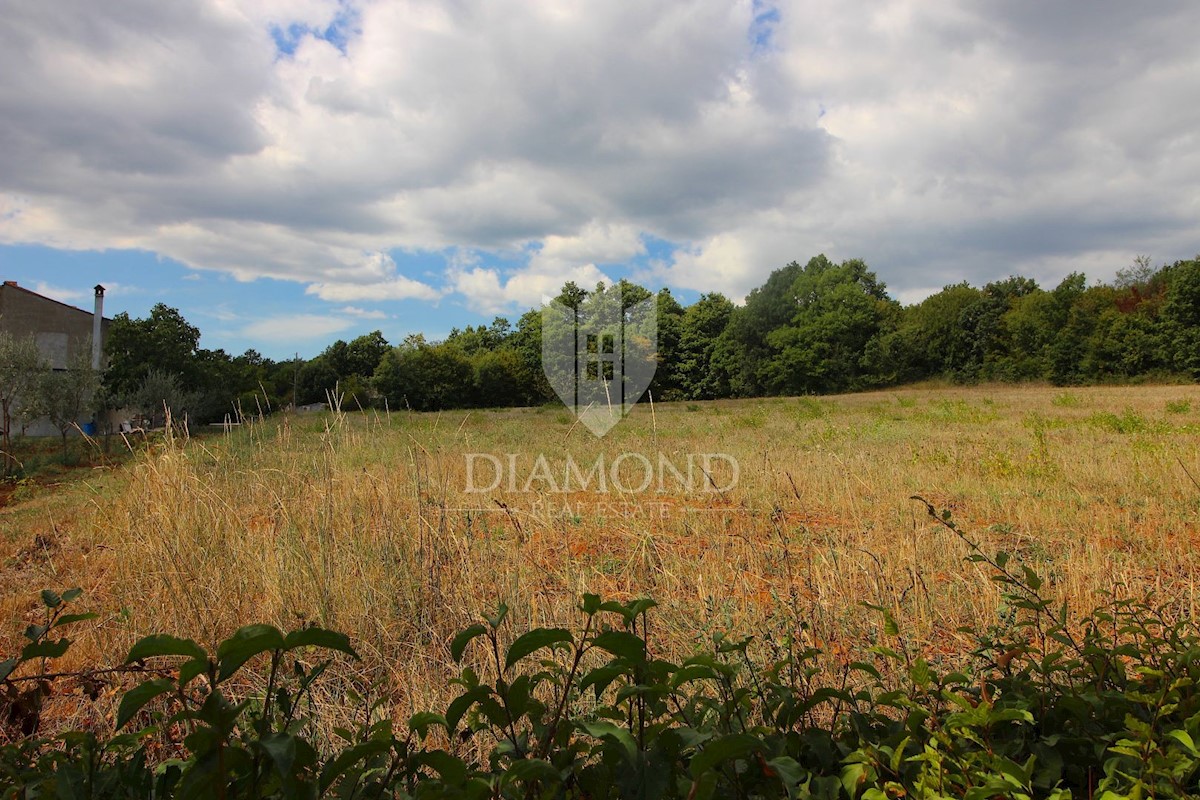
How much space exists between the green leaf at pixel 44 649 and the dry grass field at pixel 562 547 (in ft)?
4.90

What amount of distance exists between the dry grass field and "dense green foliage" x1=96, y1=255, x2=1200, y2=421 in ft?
82.2

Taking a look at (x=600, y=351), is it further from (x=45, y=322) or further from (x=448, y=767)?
(x=45, y=322)

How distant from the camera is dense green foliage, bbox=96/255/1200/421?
3556 centimetres

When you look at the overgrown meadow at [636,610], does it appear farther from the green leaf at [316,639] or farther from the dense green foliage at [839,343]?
the dense green foliage at [839,343]

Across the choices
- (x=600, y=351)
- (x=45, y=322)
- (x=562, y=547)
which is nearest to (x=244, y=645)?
(x=562, y=547)

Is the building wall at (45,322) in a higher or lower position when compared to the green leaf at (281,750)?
higher

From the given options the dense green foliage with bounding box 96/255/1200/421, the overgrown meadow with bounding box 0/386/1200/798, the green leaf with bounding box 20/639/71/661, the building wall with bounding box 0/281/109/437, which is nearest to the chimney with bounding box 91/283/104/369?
the building wall with bounding box 0/281/109/437

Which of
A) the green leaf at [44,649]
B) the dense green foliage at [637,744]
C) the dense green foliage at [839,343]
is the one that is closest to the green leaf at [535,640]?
the dense green foliage at [637,744]

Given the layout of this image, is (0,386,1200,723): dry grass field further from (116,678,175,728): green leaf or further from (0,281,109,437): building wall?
(0,281,109,437): building wall

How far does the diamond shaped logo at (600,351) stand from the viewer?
71.8 feet

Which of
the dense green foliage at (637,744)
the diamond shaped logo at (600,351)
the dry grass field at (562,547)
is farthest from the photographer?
the diamond shaped logo at (600,351)

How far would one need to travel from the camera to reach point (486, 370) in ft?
116

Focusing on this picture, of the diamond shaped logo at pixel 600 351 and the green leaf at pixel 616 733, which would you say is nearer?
the green leaf at pixel 616 733

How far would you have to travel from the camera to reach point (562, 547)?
15.8 ft
